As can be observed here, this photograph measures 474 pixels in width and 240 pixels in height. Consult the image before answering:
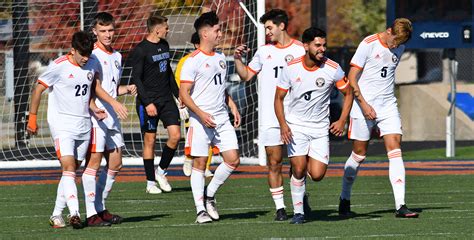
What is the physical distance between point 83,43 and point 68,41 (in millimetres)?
11785

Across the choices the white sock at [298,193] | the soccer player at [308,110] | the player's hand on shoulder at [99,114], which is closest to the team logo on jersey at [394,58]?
the soccer player at [308,110]

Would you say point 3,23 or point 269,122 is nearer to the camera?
point 269,122

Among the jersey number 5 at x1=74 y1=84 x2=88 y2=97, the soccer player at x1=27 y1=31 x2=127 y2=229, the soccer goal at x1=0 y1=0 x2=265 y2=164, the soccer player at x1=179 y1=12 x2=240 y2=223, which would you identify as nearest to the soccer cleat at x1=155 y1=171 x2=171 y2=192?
the soccer player at x1=179 y1=12 x2=240 y2=223

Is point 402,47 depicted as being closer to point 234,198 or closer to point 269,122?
point 269,122

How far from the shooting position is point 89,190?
1160 centimetres

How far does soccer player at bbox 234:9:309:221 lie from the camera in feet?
39.9

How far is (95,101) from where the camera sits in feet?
38.8

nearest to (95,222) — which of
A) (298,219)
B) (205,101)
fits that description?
(205,101)

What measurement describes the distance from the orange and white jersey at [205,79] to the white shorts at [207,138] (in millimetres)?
141

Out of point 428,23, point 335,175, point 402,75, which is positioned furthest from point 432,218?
point 402,75

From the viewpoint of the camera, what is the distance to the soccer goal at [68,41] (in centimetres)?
2134

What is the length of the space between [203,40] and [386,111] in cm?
186

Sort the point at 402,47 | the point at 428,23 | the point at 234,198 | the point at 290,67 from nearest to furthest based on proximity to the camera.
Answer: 1. the point at 290,67
2. the point at 402,47
3. the point at 234,198
4. the point at 428,23

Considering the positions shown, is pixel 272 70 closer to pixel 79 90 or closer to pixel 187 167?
pixel 79 90
